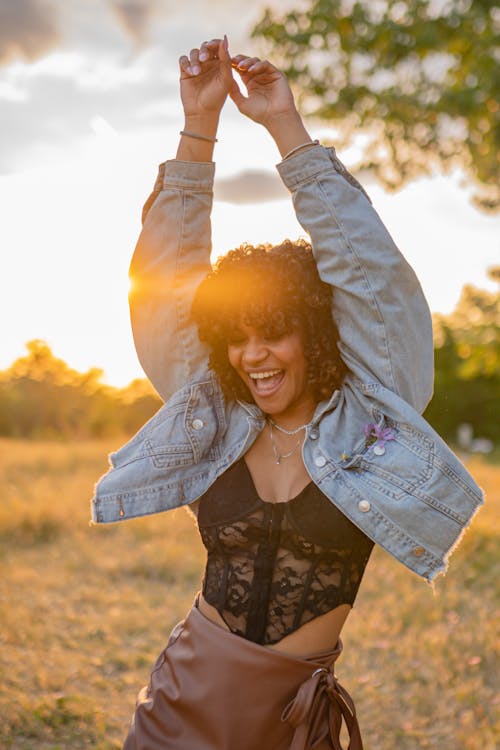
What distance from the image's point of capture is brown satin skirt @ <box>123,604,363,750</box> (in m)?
2.21

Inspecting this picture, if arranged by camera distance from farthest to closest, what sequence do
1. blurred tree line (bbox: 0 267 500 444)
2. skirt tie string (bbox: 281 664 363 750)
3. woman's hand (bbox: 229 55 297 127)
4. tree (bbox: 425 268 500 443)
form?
blurred tree line (bbox: 0 267 500 444)
tree (bbox: 425 268 500 443)
woman's hand (bbox: 229 55 297 127)
skirt tie string (bbox: 281 664 363 750)

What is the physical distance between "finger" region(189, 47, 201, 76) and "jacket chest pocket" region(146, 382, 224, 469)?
34.7 inches

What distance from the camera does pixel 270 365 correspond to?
7.72 ft

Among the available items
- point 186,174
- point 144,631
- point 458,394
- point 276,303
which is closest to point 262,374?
point 276,303

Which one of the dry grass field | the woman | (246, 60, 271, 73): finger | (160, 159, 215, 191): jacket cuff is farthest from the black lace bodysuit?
(246, 60, 271, 73): finger

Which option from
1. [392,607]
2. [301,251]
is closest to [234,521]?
[301,251]

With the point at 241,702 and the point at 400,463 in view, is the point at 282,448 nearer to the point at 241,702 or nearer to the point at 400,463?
the point at 400,463

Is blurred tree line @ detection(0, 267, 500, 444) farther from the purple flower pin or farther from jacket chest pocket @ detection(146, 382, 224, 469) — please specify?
the purple flower pin

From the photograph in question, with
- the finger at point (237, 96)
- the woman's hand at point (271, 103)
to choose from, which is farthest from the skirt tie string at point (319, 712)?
the finger at point (237, 96)

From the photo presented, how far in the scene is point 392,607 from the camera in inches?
236

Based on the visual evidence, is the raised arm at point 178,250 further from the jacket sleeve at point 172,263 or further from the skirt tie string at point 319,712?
the skirt tie string at point 319,712

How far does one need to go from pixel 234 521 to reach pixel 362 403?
47 centimetres

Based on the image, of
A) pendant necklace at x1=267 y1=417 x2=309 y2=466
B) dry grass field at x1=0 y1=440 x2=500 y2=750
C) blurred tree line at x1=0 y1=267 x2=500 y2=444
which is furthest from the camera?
blurred tree line at x1=0 y1=267 x2=500 y2=444

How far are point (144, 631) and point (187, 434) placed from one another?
3672mm
